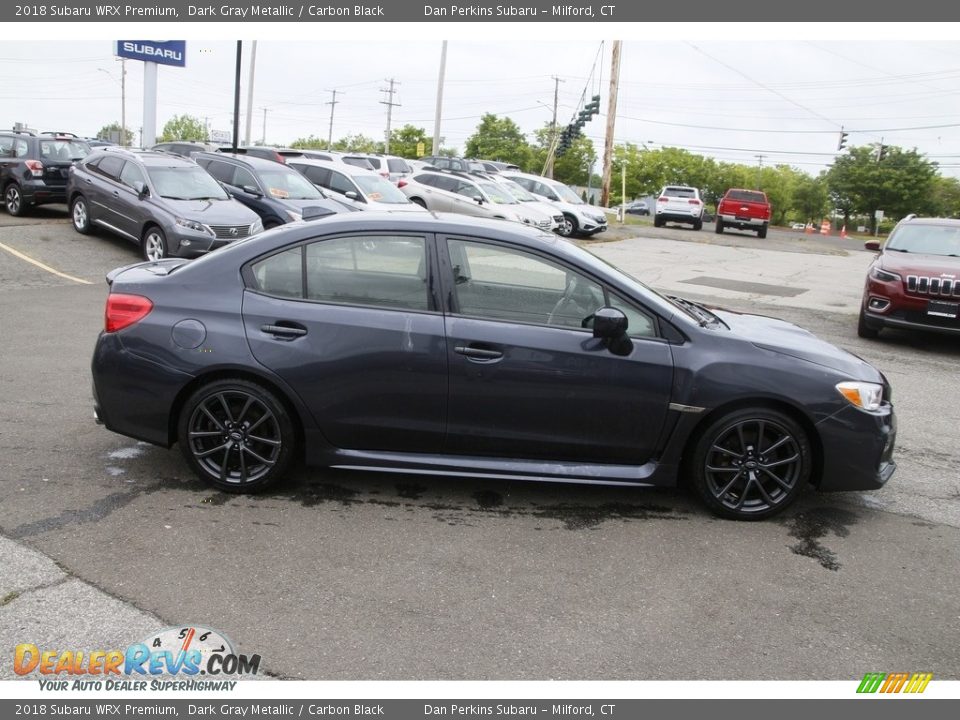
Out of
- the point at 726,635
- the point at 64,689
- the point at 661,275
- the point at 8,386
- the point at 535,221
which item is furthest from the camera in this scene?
the point at 535,221

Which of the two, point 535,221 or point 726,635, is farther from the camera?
point 535,221

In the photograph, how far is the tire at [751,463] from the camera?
4.86 metres

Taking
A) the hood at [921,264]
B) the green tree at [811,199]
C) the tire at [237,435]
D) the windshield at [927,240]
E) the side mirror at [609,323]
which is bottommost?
the tire at [237,435]

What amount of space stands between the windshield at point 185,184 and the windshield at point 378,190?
14.1ft

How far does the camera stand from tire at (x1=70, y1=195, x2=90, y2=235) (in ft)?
52.5

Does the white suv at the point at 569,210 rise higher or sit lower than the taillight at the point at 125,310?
higher

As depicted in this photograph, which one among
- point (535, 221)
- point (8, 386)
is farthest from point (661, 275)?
point (8, 386)

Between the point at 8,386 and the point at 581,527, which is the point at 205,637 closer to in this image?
the point at 581,527

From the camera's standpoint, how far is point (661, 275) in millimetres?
18703

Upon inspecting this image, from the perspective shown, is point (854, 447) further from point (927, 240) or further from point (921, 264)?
point (927, 240)

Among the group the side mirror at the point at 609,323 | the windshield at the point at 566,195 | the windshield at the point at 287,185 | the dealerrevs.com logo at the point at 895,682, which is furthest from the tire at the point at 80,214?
the windshield at the point at 566,195

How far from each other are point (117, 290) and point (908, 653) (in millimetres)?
4471

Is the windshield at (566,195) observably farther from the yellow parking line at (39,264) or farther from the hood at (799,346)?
the hood at (799,346)

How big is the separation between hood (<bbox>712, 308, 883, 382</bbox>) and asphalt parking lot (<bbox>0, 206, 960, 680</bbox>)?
887 mm
